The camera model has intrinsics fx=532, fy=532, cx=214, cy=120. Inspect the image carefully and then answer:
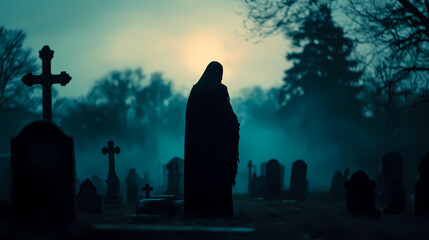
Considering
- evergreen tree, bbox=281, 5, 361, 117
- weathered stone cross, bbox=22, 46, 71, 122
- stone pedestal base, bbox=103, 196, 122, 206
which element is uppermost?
evergreen tree, bbox=281, 5, 361, 117

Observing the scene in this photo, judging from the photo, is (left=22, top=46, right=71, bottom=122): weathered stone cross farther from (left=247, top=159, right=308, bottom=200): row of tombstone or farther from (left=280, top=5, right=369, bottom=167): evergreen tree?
(left=280, top=5, right=369, bottom=167): evergreen tree

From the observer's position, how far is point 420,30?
1559cm

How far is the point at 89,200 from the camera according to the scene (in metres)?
13.5

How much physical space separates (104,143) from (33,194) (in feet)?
152

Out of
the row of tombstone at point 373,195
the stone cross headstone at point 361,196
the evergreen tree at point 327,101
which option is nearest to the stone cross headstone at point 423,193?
the row of tombstone at point 373,195

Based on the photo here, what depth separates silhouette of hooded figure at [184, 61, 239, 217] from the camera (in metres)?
10.9

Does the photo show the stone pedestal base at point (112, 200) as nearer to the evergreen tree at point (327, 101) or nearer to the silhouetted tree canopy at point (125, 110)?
the evergreen tree at point (327, 101)

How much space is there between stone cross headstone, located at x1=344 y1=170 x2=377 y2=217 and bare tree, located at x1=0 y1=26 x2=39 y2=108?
25.9m

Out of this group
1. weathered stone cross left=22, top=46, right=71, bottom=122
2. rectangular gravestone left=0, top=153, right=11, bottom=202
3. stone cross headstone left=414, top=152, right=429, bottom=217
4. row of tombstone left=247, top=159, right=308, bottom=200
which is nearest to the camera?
stone cross headstone left=414, top=152, right=429, bottom=217

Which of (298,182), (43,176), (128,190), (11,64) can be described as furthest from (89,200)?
(11,64)

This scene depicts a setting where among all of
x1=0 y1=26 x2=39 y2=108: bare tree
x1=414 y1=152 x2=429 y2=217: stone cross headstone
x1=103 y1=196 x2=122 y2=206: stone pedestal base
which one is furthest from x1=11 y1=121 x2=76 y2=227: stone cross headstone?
x1=0 y1=26 x2=39 y2=108: bare tree

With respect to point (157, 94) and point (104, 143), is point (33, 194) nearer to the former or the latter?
point (104, 143)

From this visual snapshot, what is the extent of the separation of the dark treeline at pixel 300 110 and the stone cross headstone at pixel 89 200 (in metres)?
7.47

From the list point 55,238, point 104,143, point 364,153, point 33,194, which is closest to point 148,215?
point 33,194
